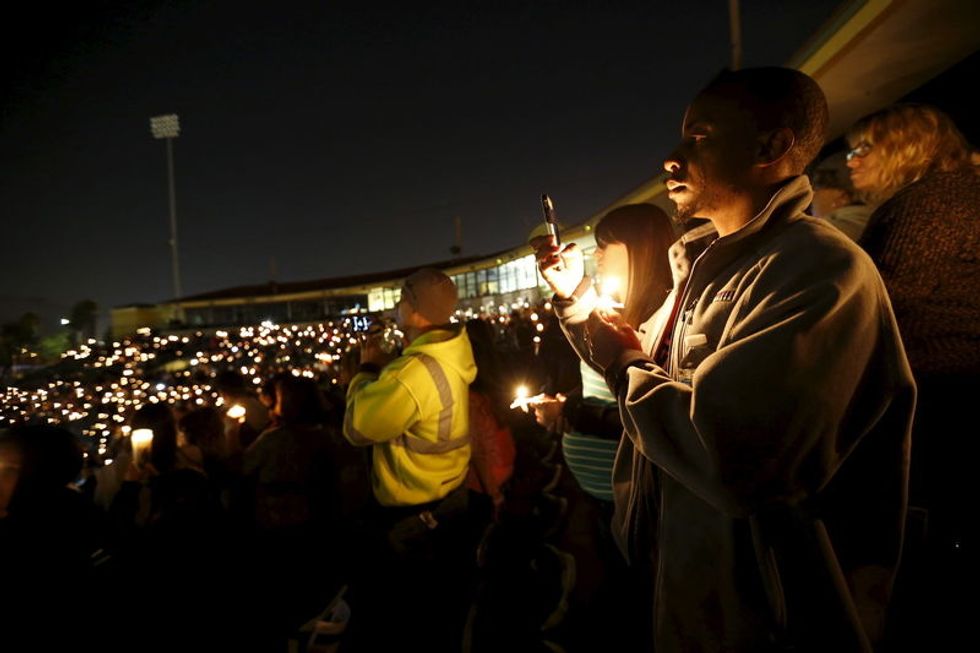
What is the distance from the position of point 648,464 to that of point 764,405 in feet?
1.81

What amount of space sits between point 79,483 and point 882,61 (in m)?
8.93

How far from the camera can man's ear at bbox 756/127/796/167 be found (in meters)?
1.33

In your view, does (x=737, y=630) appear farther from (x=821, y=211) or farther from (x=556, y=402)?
(x=821, y=211)

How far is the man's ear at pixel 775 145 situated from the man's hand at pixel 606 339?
600 mm

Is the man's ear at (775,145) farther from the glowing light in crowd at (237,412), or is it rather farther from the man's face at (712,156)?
the glowing light in crowd at (237,412)

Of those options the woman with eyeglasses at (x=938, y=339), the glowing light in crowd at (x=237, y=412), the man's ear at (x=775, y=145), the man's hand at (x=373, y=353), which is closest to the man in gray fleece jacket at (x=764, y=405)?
the man's ear at (x=775, y=145)

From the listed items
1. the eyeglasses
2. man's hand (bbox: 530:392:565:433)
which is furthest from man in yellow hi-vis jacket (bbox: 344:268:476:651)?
the eyeglasses

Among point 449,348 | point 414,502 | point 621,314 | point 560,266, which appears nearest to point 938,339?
point 621,314

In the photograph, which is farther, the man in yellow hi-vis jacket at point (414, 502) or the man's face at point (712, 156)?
the man in yellow hi-vis jacket at point (414, 502)

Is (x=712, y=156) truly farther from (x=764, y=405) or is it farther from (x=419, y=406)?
(x=419, y=406)

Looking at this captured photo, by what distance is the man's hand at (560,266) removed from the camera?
1.59 m

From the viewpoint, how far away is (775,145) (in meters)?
1.34

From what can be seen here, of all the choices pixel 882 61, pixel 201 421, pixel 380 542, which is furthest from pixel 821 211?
pixel 201 421

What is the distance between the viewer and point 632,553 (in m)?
1.62
